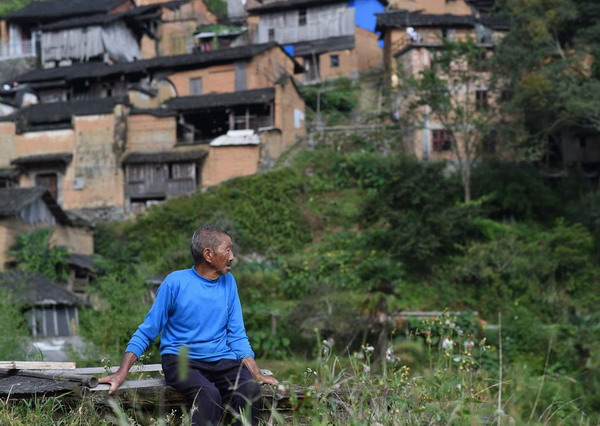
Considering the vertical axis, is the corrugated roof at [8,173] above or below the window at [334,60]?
below

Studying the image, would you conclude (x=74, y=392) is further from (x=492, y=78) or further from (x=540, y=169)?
(x=540, y=169)

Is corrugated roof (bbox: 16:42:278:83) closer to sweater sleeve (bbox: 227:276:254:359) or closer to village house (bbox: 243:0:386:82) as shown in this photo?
village house (bbox: 243:0:386:82)

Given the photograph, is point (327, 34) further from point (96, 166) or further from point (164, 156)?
point (96, 166)

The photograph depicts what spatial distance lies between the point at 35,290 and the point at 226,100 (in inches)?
517

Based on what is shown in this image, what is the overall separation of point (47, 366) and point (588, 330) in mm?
15120

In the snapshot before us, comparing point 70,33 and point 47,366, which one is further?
point 70,33

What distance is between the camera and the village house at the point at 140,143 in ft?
94.5

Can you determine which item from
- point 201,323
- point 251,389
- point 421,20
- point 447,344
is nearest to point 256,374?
point 251,389

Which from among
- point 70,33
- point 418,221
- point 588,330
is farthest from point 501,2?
point 70,33

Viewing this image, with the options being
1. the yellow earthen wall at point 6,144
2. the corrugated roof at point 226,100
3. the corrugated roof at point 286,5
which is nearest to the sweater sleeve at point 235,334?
the corrugated roof at point 226,100

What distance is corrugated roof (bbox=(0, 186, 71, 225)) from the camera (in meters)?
22.6

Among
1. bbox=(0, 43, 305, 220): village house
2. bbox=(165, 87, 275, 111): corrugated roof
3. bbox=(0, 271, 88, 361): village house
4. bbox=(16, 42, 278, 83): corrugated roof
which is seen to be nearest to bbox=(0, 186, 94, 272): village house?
bbox=(0, 271, 88, 361): village house

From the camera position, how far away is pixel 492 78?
24641 mm

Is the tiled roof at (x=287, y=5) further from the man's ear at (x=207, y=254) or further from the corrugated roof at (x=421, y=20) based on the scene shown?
the man's ear at (x=207, y=254)
